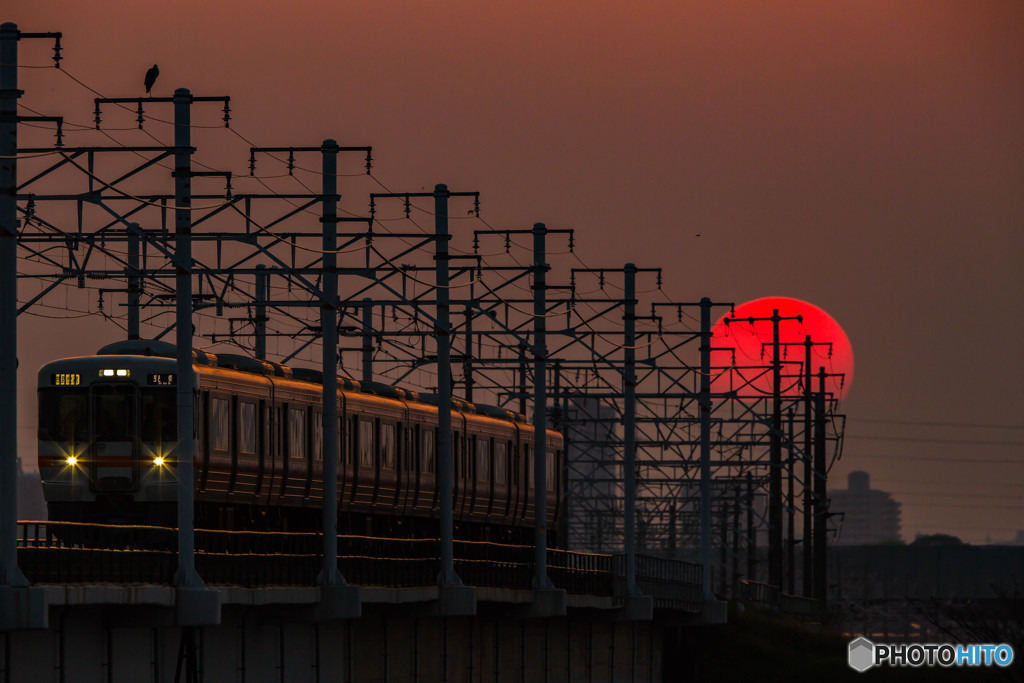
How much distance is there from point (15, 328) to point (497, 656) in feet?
90.6

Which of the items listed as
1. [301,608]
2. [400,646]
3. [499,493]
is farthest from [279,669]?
[499,493]

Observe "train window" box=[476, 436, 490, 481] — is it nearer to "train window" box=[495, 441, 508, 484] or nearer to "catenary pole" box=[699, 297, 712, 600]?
"train window" box=[495, 441, 508, 484]

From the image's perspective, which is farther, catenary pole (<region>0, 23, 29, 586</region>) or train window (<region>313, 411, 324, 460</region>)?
train window (<region>313, 411, 324, 460</region>)

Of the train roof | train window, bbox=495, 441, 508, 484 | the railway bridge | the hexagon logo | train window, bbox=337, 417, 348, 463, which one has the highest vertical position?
the train roof

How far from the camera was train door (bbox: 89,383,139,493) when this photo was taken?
38719 millimetres

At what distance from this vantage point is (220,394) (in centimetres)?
4084

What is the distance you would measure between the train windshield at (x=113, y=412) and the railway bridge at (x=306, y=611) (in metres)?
1.70

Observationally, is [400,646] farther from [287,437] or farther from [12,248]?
[12,248]

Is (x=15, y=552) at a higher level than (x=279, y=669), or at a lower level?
higher

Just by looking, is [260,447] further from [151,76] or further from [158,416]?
[151,76]

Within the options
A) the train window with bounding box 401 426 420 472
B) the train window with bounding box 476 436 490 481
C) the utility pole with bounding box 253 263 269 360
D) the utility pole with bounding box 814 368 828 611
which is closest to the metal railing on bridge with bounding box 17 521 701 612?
the train window with bounding box 401 426 420 472

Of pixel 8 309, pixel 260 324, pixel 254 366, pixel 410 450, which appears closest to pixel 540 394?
pixel 410 450

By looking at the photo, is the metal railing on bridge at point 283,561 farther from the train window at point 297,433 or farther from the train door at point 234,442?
the train window at point 297,433

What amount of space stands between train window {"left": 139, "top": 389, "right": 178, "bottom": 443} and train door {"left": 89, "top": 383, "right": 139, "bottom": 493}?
172 mm
